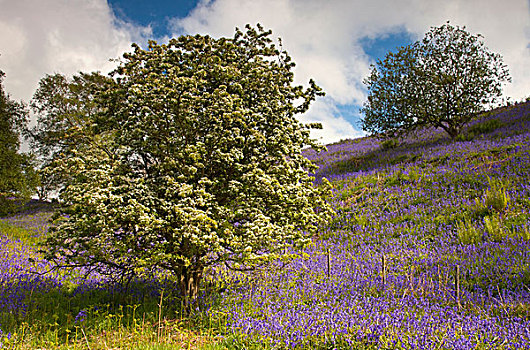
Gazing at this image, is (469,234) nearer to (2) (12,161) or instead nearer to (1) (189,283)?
(1) (189,283)

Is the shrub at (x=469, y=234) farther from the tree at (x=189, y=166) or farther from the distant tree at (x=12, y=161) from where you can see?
the distant tree at (x=12, y=161)

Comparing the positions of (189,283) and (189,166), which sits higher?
(189,166)

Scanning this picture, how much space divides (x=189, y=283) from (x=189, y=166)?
98.8 inches

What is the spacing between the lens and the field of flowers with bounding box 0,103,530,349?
17.0ft

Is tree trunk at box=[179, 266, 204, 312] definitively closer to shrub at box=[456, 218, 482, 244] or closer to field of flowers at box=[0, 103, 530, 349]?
field of flowers at box=[0, 103, 530, 349]

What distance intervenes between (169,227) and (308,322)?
2812mm

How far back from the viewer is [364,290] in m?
6.76

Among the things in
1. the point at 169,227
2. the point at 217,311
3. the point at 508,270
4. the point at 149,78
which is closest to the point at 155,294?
the point at 217,311

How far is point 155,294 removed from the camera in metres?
7.62

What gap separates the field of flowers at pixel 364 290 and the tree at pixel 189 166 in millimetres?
1011

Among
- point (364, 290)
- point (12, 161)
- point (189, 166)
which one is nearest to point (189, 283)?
point (189, 166)

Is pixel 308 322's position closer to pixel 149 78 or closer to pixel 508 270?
pixel 508 270

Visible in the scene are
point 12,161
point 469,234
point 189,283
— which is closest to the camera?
point 189,283

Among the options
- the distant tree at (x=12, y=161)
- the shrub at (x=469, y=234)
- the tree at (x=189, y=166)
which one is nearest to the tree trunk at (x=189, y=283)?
the tree at (x=189, y=166)
